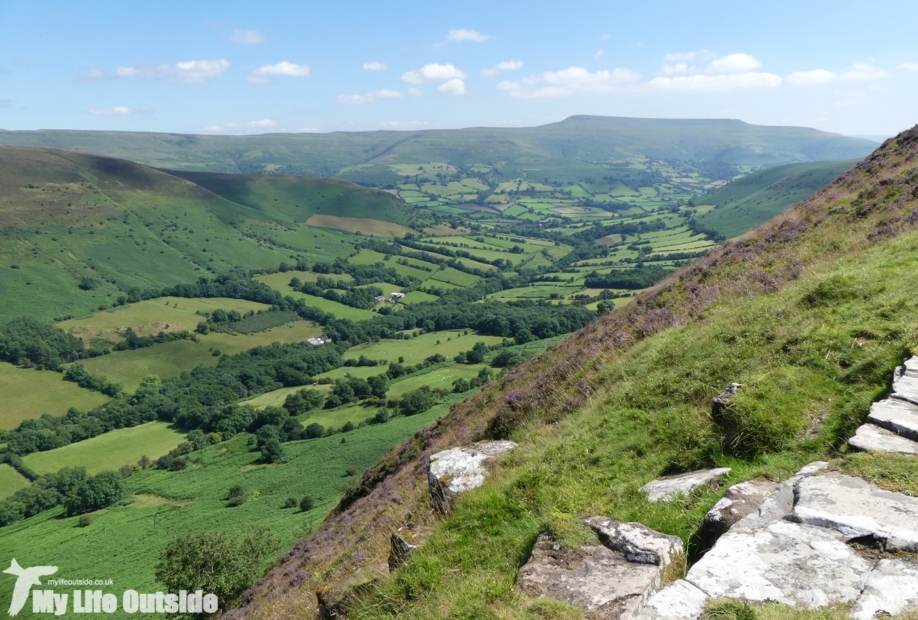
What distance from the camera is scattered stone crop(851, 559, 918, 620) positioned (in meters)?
5.80

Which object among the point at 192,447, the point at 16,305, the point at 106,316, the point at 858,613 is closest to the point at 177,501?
the point at 192,447

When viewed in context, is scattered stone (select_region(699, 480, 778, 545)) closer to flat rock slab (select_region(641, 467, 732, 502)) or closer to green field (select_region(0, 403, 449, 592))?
flat rock slab (select_region(641, 467, 732, 502))

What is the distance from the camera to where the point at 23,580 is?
54.9m

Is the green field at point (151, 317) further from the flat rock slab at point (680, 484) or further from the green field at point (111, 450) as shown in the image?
the flat rock slab at point (680, 484)

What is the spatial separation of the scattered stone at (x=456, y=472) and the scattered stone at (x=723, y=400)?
17.8 ft

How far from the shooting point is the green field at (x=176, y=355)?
142000 millimetres

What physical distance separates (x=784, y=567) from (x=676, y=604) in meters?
1.56

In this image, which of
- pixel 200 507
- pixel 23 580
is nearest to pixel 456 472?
pixel 23 580

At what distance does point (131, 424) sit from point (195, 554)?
11079 cm

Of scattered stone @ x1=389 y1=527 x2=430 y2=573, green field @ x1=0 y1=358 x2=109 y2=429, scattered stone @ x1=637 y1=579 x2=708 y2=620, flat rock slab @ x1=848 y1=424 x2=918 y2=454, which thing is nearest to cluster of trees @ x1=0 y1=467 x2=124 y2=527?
green field @ x1=0 y1=358 x2=109 y2=429

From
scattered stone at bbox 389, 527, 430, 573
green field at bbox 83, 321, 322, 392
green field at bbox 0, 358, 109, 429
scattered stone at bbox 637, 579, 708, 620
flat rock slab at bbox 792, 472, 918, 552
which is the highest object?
flat rock slab at bbox 792, 472, 918, 552

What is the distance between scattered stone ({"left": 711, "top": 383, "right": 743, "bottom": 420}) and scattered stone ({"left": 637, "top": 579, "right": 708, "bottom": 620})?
16.5 ft

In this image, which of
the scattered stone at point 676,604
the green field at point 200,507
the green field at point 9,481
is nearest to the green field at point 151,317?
the green field at point 9,481

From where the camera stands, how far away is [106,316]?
6841 inches
